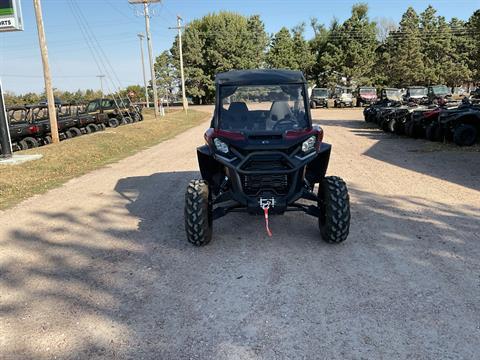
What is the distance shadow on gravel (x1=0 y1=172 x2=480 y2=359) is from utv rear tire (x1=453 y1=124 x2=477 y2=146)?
700 centimetres

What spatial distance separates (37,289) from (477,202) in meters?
6.35

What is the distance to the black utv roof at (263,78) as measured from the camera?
5.30m

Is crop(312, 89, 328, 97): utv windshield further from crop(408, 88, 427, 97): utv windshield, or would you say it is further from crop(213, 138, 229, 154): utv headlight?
crop(213, 138, 229, 154): utv headlight

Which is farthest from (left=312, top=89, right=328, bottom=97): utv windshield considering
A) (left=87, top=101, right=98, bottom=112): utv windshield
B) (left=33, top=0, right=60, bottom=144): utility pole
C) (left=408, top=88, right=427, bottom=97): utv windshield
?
(left=33, top=0, right=60, bottom=144): utility pole

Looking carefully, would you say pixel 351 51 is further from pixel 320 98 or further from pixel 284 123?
pixel 284 123

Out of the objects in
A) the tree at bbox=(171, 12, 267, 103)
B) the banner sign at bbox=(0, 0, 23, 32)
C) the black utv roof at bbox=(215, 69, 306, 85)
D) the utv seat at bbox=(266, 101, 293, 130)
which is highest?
the tree at bbox=(171, 12, 267, 103)

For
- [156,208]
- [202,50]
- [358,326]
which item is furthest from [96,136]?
[202,50]

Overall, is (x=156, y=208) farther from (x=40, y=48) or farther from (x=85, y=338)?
(x=40, y=48)

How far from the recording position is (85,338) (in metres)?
3.36

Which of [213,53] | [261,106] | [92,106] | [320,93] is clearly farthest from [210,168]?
[213,53]

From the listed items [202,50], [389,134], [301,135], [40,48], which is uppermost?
[202,50]

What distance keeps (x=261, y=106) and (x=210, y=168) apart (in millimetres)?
1102

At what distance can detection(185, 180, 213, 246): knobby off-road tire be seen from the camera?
4.95 meters

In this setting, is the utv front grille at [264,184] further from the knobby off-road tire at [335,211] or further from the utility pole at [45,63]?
the utility pole at [45,63]
